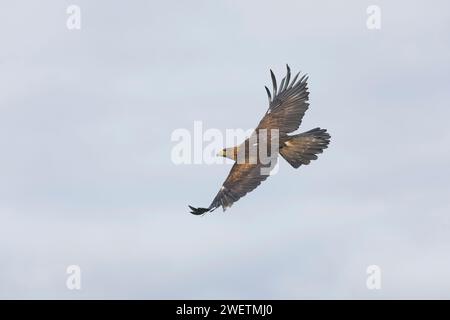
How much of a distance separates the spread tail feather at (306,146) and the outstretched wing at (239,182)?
761 mm

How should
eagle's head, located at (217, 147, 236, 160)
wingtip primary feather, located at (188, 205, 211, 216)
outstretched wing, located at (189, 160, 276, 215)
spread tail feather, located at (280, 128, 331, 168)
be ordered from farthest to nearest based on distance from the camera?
1. eagle's head, located at (217, 147, 236, 160)
2. spread tail feather, located at (280, 128, 331, 168)
3. outstretched wing, located at (189, 160, 276, 215)
4. wingtip primary feather, located at (188, 205, 211, 216)

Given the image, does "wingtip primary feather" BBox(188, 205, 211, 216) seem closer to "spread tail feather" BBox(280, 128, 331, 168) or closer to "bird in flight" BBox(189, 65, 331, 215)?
"bird in flight" BBox(189, 65, 331, 215)

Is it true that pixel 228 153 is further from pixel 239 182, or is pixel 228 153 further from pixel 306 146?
pixel 306 146

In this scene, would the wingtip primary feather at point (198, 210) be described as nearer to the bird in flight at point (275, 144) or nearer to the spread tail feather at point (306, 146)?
the bird in flight at point (275, 144)

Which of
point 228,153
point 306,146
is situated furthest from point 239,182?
point 306,146

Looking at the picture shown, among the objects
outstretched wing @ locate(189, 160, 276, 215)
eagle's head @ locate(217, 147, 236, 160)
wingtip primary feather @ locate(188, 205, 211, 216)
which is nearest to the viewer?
wingtip primary feather @ locate(188, 205, 211, 216)

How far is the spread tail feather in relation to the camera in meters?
17.4

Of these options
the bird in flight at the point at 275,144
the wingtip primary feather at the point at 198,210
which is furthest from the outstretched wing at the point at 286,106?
the wingtip primary feather at the point at 198,210

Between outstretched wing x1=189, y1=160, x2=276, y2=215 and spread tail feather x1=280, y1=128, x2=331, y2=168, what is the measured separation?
76 centimetres

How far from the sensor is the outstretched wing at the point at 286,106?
17.7 m

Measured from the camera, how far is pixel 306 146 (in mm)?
17406

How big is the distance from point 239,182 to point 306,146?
202 cm

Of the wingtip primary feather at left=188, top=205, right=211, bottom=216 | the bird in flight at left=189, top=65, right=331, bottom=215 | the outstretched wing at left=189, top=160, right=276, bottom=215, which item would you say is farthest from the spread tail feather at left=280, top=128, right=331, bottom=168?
the wingtip primary feather at left=188, top=205, right=211, bottom=216
